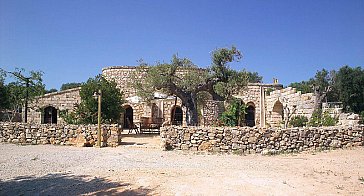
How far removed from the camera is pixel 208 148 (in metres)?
9.01

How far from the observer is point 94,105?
45.3ft

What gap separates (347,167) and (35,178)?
Answer: 6791mm

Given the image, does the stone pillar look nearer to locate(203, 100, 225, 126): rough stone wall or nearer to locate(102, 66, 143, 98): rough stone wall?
locate(203, 100, 225, 126): rough stone wall

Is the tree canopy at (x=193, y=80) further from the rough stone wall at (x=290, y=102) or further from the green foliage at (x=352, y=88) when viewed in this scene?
the green foliage at (x=352, y=88)

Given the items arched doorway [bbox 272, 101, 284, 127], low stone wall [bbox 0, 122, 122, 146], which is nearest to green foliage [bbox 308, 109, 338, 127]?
arched doorway [bbox 272, 101, 284, 127]

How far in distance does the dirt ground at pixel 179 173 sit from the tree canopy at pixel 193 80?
592cm

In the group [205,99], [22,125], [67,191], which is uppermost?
[205,99]

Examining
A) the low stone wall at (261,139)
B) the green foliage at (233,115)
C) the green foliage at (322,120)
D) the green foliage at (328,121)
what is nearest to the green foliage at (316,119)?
the green foliage at (322,120)

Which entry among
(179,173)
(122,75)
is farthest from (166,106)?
(179,173)

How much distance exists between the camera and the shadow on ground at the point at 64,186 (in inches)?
188

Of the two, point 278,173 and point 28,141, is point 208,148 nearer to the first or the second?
point 278,173

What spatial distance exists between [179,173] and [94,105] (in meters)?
8.94

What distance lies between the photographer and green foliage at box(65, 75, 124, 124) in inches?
541

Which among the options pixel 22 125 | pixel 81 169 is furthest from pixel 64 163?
pixel 22 125
